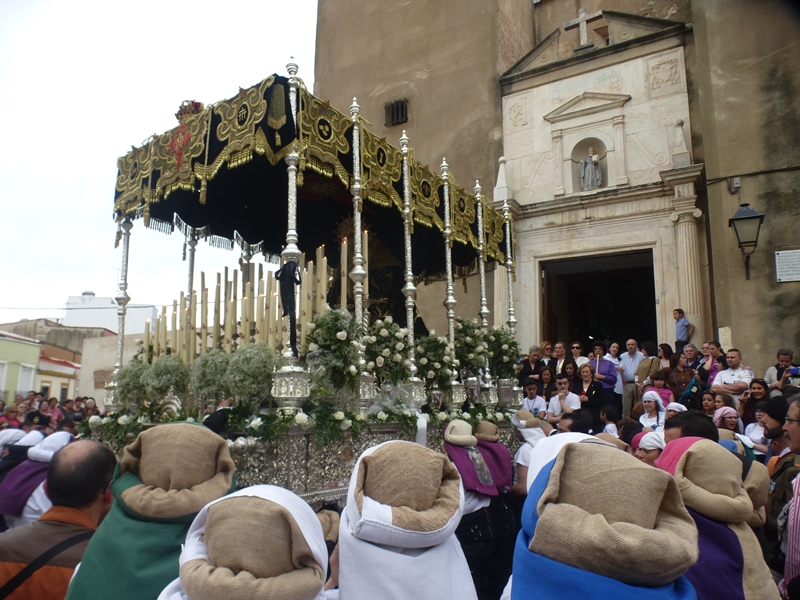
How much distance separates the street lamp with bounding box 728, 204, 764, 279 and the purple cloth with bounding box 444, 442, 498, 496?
6745 millimetres

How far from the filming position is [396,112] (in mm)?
13656

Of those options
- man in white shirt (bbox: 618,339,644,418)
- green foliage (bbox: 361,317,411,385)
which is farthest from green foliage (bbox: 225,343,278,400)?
man in white shirt (bbox: 618,339,644,418)

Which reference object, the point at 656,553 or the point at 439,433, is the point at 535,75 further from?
the point at 656,553

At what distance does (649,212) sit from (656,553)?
10076 millimetres

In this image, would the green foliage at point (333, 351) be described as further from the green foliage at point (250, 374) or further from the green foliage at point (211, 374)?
the green foliage at point (211, 374)

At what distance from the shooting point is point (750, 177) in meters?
9.55

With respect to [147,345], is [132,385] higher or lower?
lower

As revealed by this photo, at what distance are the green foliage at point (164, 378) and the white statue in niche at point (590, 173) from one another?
8225mm

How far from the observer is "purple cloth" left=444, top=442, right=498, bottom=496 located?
13.3 feet

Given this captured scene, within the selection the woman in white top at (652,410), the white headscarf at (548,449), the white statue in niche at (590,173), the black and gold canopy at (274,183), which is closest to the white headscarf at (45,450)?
the black and gold canopy at (274,183)

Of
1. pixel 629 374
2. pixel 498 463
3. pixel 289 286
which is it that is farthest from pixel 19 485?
pixel 629 374

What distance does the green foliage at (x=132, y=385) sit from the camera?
242 inches

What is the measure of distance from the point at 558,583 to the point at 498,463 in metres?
2.87

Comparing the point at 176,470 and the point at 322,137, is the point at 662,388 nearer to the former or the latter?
the point at 322,137
